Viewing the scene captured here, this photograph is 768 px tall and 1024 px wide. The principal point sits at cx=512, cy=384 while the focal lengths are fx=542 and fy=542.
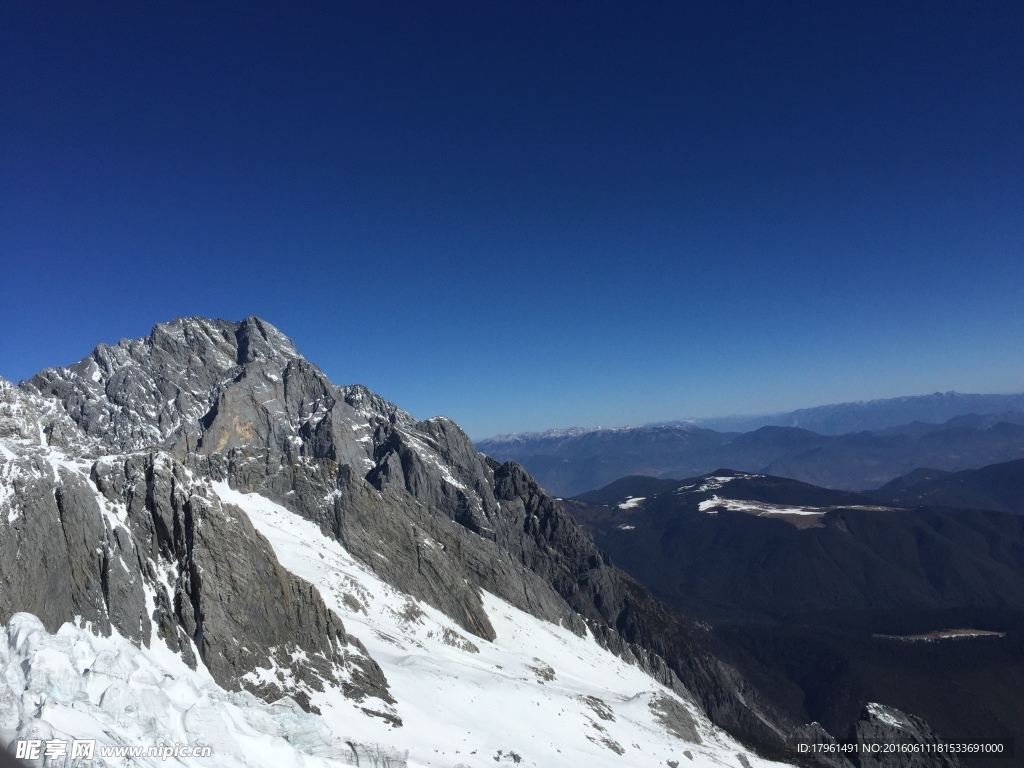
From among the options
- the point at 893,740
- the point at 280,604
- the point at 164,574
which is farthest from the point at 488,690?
the point at 893,740

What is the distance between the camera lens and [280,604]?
5716 centimetres

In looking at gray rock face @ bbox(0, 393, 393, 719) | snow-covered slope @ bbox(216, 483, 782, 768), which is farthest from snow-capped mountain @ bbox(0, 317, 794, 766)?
snow-covered slope @ bbox(216, 483, 782, 768)

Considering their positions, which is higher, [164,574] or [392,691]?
[164,574]

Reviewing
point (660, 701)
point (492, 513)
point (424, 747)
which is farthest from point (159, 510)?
point (492, 513)

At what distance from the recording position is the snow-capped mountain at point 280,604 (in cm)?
3481

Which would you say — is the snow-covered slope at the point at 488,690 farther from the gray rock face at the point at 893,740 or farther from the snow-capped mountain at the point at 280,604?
the gray rock face at the point at 893,740

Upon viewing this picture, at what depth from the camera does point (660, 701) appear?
97438 mm

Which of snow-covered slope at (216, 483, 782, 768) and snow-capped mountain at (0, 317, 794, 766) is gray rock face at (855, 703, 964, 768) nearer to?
snow-capped mountain at (0, 317, 794, 766)

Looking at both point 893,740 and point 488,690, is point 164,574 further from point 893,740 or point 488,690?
point 893,740

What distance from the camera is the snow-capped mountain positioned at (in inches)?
1371

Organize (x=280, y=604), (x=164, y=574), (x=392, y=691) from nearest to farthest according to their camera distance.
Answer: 1. (x=164, y=574)
2. (x=392, y=691)
3. (x=280, y=604)

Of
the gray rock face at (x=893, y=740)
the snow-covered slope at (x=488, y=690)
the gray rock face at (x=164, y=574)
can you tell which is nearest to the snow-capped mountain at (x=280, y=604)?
the gray rock face at (x=164, y=574)

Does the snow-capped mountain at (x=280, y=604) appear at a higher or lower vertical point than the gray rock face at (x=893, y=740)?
higher

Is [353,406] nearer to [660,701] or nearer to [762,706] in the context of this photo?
[660,701]
